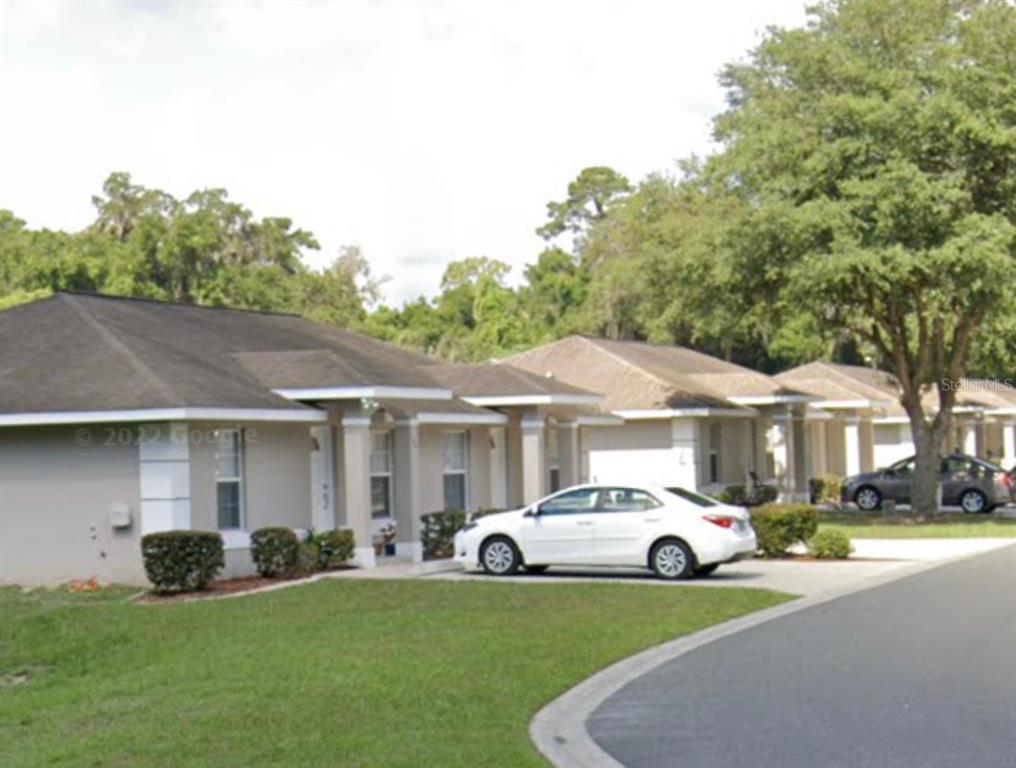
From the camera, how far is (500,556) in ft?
84.4

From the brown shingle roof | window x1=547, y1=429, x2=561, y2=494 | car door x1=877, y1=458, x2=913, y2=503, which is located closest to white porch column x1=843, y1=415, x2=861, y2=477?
the brown shingle roof

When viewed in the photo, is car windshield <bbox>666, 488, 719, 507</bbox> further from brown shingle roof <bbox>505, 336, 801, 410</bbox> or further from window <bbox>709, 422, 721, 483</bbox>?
window <bbox>709, 422, 721, 483</bbox>

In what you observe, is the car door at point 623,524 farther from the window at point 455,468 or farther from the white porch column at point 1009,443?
the white porch column at point 1009,443

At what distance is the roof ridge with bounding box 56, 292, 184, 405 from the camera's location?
2378cm

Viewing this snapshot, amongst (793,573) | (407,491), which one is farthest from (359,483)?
(793,573)

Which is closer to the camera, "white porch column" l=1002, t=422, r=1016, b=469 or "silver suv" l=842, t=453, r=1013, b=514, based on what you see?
"silver suv" l=842, t=453, r=1013, b=514

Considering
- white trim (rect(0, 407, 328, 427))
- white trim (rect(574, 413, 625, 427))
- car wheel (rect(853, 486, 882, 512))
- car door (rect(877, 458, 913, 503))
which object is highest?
white trim (rect(574, 413, 625, 427))

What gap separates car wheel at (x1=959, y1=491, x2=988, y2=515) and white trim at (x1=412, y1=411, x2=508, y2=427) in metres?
18.5

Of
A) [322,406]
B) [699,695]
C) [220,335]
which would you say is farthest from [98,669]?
[220,335]

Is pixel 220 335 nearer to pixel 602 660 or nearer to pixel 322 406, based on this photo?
pixel 322 406

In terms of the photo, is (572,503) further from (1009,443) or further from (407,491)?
(1009,443)

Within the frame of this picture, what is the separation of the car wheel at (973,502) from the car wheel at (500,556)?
23503 mm

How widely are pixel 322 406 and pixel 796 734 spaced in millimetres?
16254

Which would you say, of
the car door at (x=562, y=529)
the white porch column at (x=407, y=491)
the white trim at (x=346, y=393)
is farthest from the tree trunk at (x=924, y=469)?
the white trim at (x=346, y=393)
